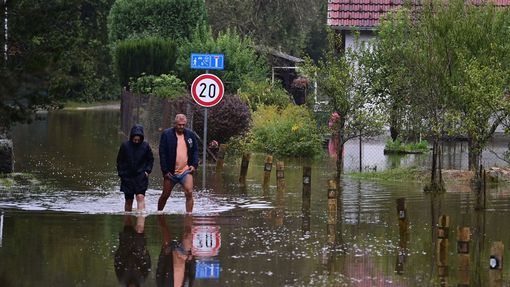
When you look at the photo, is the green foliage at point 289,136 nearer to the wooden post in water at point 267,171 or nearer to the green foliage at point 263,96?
the green foliage at point 263,96

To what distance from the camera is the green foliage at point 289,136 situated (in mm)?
33469

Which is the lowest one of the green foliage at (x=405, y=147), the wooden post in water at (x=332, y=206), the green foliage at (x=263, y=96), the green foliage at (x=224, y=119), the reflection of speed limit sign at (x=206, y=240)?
the reflection of speed limit sign at (x=206, y=240)

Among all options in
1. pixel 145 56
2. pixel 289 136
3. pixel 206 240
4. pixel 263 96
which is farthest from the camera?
pixel 145 56

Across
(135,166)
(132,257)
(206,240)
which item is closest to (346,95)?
(135,166)

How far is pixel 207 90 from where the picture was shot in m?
25.3

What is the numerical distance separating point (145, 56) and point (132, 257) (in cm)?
3642

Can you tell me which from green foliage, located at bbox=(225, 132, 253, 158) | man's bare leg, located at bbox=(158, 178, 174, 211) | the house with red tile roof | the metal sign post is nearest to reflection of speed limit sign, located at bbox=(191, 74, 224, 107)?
the metal sign post

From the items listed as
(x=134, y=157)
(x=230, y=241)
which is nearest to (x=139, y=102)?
(x=134, y=157)

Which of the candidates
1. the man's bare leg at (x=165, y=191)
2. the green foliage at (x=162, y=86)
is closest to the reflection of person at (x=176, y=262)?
the man's bare leg at (x=165, y=191)

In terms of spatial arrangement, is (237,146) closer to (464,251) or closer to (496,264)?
(464,251)

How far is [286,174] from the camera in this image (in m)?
28.3

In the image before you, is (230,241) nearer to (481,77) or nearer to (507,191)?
(481,77)

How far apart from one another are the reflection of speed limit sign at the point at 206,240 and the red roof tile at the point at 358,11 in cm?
2266

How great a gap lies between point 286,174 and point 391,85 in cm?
326
